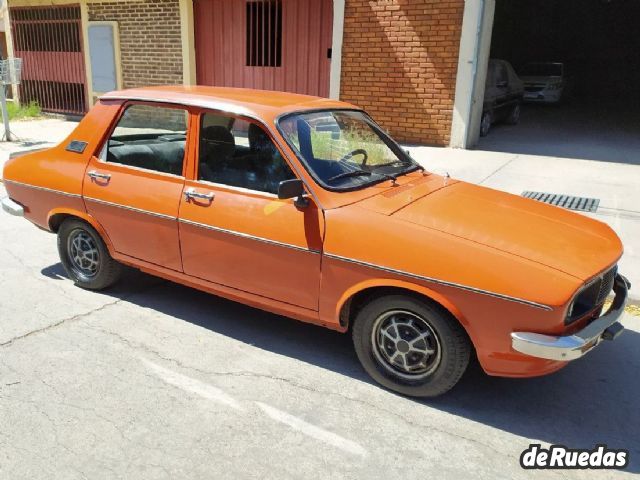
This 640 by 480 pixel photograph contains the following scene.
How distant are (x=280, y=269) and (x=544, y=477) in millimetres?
1839

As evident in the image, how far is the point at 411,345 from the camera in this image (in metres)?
3.15

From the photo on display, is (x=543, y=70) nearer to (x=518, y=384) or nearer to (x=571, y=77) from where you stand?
(x=571, y=77)

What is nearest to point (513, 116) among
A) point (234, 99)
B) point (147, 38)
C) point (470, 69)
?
point (470, 69)

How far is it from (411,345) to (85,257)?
2.92 m

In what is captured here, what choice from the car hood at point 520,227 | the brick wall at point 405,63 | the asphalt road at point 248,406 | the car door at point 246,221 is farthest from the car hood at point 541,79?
the car door at point 246,221

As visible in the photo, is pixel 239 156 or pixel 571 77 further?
pixel 571 77

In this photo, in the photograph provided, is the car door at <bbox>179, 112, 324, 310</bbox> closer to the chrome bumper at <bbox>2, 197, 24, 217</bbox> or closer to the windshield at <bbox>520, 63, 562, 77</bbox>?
the chrome bumper at <bbox>2, 197, 24, 217</bbox>

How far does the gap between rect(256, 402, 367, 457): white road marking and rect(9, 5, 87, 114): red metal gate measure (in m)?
14.5

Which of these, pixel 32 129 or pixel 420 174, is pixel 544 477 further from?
pixel 32 129

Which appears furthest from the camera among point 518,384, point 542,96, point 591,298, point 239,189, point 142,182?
point 542,96

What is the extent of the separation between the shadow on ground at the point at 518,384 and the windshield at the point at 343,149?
3.96ft

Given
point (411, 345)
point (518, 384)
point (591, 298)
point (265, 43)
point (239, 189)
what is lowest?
point (518, 384)

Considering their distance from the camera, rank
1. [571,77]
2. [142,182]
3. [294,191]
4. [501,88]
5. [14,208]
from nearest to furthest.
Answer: [294,191] → [142,182] → [14,208] → [501,88] → [571,77]

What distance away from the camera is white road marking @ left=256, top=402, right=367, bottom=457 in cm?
280
